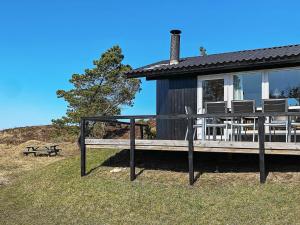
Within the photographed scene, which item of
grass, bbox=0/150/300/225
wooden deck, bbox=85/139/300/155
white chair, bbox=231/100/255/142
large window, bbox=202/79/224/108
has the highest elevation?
large window, bbox=202/79/224/108

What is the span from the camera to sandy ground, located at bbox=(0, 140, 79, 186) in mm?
16752

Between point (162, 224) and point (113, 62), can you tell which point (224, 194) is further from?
point (113, 62)

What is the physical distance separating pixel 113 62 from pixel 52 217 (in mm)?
13757

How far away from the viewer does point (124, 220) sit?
10.0 m

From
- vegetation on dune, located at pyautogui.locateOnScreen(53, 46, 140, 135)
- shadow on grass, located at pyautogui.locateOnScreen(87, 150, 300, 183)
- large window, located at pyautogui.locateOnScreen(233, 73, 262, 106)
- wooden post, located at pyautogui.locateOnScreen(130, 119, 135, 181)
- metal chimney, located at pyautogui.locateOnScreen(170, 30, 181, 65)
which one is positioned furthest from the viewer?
vegetation on dune, located at pyautogui.locateOnScreen(53, 46, 140, 135)

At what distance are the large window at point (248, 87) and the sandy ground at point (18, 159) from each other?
803 centimetres

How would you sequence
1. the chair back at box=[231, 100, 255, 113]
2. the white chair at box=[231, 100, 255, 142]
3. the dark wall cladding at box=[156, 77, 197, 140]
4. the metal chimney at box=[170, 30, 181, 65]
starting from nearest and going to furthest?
the white chair at box=[231, 100, 255, 142], the chair back at box=[231, 100, 255, 113], the dark wall cladding at box=[156, 77, 197, 140], the metal chimney at box=[170, 30, 181, 65]

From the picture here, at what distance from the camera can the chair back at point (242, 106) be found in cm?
1209

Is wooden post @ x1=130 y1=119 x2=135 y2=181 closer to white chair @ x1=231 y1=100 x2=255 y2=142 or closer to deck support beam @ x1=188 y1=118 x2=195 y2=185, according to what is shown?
deck support beam @ x1=188 y1=118 x2=195 y2=185

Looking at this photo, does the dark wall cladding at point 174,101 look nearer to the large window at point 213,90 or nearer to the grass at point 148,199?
the large window at point 213,90

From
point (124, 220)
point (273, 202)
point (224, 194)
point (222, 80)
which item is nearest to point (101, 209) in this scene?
point (124, 220)

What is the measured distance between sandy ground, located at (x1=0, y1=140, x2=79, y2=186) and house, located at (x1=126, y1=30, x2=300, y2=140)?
5.65 meters

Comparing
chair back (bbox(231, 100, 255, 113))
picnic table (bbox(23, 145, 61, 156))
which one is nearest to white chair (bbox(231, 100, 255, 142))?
chair back (bbox(231, 100, 255, 113))

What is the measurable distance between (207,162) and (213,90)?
7.72 ft
